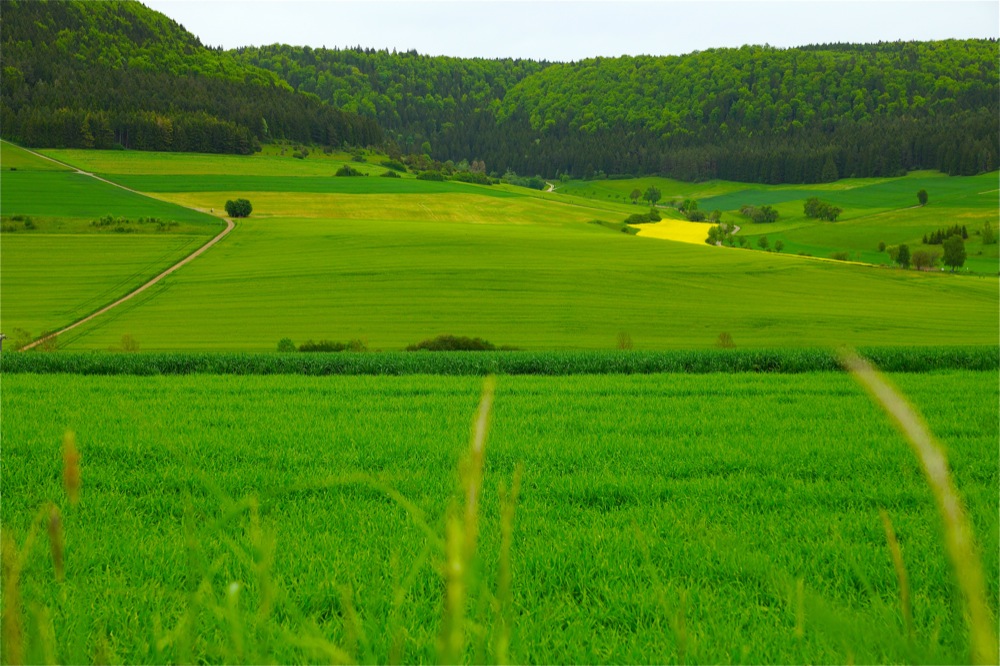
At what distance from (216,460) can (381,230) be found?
69373 millimetres

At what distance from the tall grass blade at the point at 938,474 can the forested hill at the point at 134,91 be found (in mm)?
142937

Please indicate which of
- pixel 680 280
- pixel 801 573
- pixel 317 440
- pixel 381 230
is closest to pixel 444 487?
pixel 317 440

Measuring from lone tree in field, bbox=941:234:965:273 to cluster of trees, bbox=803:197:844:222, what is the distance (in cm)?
4039

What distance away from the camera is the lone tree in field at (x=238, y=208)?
273ft

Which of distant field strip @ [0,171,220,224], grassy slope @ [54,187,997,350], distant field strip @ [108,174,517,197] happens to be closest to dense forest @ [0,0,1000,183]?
distant field strip @ [108,174,517,197]

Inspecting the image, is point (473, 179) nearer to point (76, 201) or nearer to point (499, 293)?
point (76, 201)

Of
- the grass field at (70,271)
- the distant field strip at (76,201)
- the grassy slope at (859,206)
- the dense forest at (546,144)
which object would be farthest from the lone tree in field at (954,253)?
the dense forest at (546,144)

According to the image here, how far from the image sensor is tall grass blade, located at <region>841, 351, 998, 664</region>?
77 cm

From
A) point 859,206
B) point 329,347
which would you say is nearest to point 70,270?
point 329,347

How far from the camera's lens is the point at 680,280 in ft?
193

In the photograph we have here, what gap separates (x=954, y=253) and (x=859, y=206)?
2161 inches

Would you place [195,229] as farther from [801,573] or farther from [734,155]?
[734,155]

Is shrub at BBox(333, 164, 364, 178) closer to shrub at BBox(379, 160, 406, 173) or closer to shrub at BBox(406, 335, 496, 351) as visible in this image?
shrub at BBox(379, 160, 406, 173)

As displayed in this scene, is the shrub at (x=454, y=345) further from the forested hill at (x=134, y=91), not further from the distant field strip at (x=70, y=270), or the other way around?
the forested hill at (x=134, y=91)
